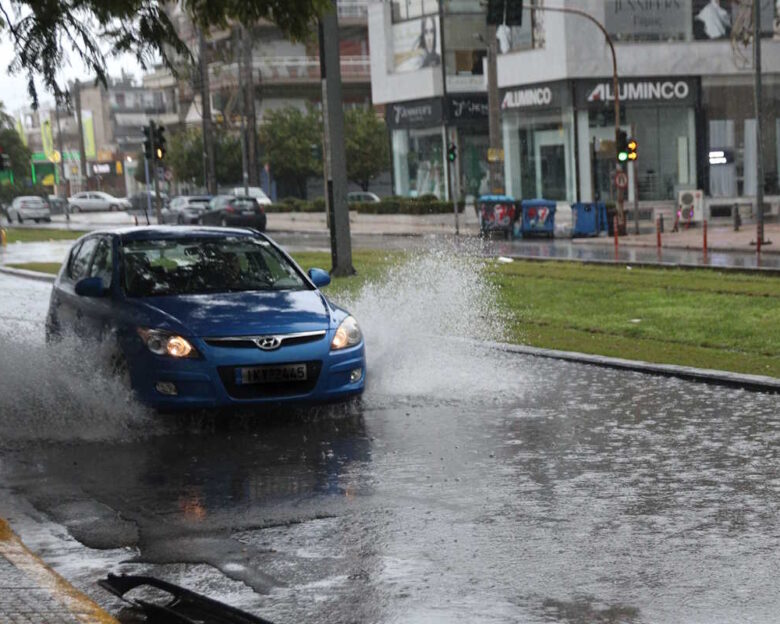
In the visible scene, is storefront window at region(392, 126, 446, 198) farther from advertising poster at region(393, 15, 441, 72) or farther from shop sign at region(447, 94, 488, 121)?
advertising poster at region(393, 15, 441, 72)

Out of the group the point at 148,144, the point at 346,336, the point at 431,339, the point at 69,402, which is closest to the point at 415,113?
the point at 148,144

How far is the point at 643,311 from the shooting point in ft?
60.6

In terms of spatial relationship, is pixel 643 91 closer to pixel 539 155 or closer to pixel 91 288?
pixel 539 155

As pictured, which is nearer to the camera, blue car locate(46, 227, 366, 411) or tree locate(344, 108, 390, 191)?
blue car locate(46, 227, 366, 411)

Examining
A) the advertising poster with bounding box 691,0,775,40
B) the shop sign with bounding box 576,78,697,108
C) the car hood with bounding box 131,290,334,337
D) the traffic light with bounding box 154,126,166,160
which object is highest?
the advertising poster with bounding box 691,0,775,40

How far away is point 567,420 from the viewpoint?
407 inches

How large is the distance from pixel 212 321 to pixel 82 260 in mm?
2924

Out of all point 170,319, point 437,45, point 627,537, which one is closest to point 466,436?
point 170,319

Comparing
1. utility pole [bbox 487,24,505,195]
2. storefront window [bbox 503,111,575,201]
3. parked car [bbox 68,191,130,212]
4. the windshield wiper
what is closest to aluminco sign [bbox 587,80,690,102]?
storefront window [bbox 503,111,575,201]

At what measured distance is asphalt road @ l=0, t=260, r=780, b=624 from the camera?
5.95 m

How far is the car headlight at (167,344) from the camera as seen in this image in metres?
9.81

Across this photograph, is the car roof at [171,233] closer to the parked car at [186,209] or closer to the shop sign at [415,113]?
the parked car at [186,209]

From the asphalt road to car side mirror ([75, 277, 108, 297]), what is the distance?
0.49 m

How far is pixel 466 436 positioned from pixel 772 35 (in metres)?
50.0
